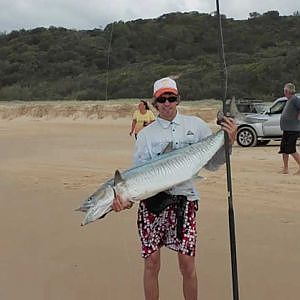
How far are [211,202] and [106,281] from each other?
12.6 feet

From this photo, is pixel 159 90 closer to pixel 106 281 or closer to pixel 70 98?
pixel 106 281

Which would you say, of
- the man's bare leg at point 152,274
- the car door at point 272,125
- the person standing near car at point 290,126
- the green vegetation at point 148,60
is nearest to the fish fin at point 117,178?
the man's bare leg at point 152,274

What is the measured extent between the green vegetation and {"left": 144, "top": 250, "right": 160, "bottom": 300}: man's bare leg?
130 feet

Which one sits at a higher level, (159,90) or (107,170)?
(159,90)

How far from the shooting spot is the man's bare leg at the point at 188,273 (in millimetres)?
4367

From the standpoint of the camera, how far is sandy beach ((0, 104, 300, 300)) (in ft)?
19.3

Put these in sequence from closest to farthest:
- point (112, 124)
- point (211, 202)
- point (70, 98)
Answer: point (211, 202) → point (112, 124) → point (70, 98)

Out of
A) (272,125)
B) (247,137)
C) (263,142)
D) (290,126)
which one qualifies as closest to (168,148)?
(290,126)

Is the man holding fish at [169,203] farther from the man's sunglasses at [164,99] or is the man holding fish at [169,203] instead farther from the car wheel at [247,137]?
the car wheel at [247,137]

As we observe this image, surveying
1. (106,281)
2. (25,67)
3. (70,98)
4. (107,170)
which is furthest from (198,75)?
(106,281)

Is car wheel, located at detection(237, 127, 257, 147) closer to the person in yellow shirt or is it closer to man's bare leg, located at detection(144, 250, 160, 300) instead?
the person in yellow shirt

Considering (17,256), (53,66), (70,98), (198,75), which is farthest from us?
(53,66)

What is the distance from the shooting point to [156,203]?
435 centimetres

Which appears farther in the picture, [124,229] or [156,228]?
[124,229]
